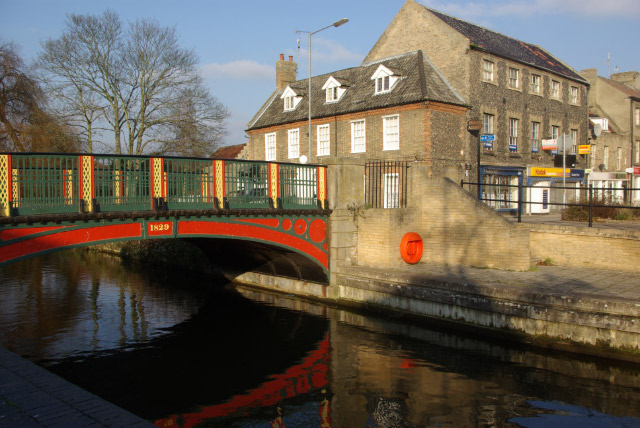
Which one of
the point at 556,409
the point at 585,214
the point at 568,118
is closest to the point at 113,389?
the point at 556,409

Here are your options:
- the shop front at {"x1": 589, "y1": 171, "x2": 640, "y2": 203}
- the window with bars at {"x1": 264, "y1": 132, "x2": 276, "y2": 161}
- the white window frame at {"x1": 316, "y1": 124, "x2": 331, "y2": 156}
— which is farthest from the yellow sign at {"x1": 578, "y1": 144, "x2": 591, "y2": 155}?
the window with bars at {"x1": 264, "y1": 132, "x2": 276, "y2": 161}

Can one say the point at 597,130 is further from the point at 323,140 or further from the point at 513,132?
the point at 323,140

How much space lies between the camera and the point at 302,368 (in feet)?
32.4

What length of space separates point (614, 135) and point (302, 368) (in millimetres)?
33369

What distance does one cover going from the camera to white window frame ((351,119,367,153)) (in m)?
24.9

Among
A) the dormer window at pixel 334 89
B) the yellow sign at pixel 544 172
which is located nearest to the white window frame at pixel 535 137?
the yellow sign at pixel 544 172

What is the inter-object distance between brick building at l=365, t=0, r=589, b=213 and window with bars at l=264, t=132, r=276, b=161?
722 centimetres

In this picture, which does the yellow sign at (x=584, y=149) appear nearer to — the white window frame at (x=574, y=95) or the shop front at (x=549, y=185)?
the shop front at (x=549, y=185)

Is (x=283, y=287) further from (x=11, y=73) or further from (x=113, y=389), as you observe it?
(x=11, y=73)

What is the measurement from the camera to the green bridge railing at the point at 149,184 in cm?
975

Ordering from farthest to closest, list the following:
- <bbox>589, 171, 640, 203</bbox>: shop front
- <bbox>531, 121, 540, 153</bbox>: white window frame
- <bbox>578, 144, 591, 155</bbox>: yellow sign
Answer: <bbox>589, 171, 640, 203</bbox>: shop front < <bbox>578, 144, 591, 155</bbox>: yellow sign < <bbox>531, 121, 540, 153</bbox>: white window frame

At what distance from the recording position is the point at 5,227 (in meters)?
9.40

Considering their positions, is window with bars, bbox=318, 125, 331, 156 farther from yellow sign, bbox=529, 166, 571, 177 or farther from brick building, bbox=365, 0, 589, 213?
yellow sign, bbox=529, 166, 571, 177

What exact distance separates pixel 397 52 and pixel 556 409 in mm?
22618
